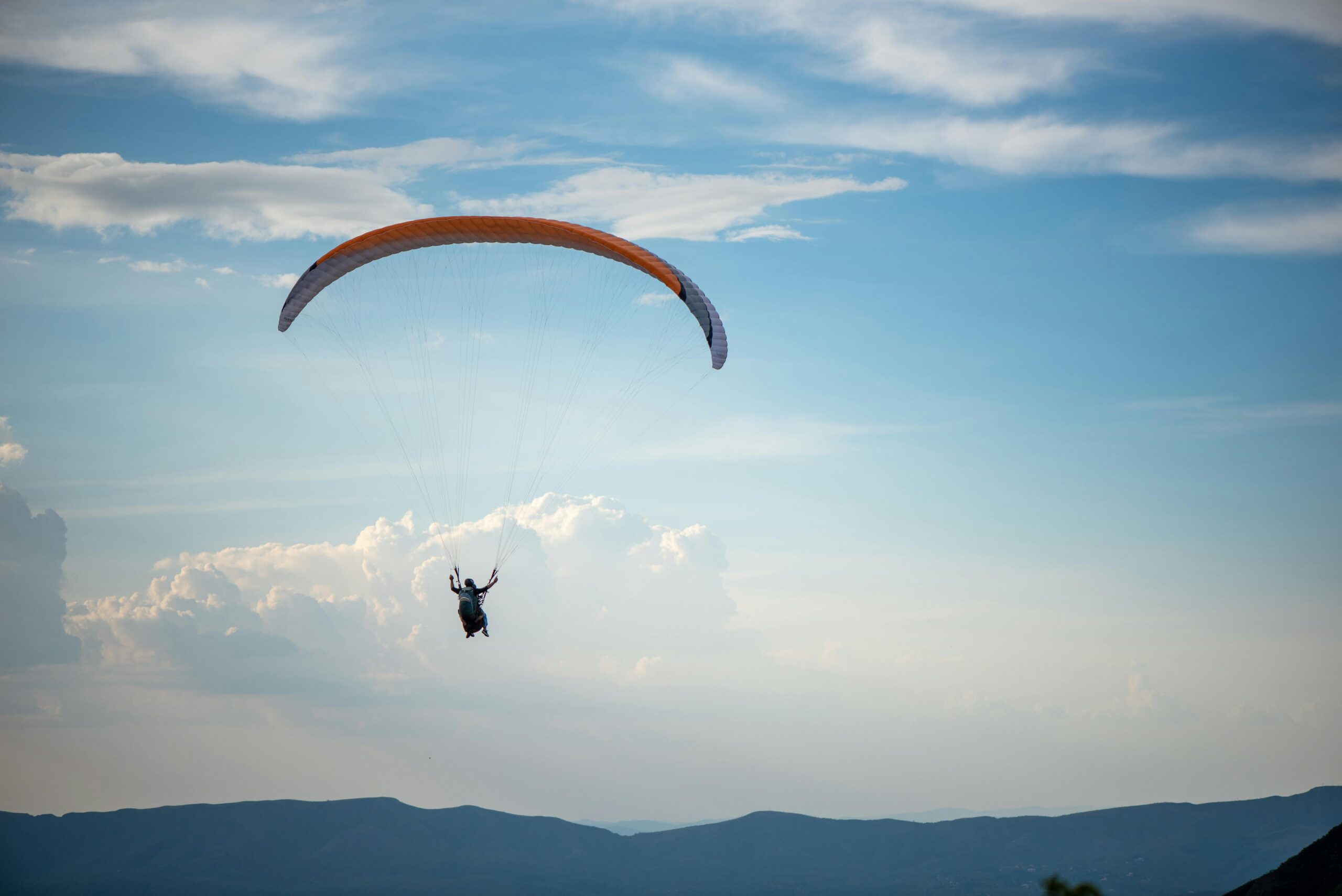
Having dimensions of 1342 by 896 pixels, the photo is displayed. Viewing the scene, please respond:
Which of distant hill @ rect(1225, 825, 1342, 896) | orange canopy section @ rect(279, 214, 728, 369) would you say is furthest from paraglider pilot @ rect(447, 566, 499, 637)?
distant hill @ rect(1225, 825, 1342, 896)

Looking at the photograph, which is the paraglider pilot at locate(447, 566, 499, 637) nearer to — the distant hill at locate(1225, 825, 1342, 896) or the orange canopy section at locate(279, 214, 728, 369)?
the orange canopy section at locate(279, 214, 728, 369)

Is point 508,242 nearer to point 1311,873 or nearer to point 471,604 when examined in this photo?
point 471,604

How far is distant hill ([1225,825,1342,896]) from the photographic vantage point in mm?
81812

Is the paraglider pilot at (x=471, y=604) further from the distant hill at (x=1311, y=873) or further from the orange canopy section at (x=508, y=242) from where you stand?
the distant hill at (x=1311, y=873)

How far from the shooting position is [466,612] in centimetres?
4144

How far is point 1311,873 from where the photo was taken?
84.4m

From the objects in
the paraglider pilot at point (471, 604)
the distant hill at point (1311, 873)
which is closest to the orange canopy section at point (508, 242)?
the paraglider pilot at point (471, 604)

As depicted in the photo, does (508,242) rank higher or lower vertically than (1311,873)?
higher

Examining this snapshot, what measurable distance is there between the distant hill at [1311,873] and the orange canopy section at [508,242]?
6732 centimetres

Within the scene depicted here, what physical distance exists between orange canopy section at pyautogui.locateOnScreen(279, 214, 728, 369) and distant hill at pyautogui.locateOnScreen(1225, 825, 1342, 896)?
67.3 meters

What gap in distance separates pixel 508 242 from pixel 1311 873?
7807cm

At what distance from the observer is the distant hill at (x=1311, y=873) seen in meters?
81.8

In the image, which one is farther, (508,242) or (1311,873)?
(1311,873)

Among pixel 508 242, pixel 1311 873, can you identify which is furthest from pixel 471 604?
pixel 1311 873
